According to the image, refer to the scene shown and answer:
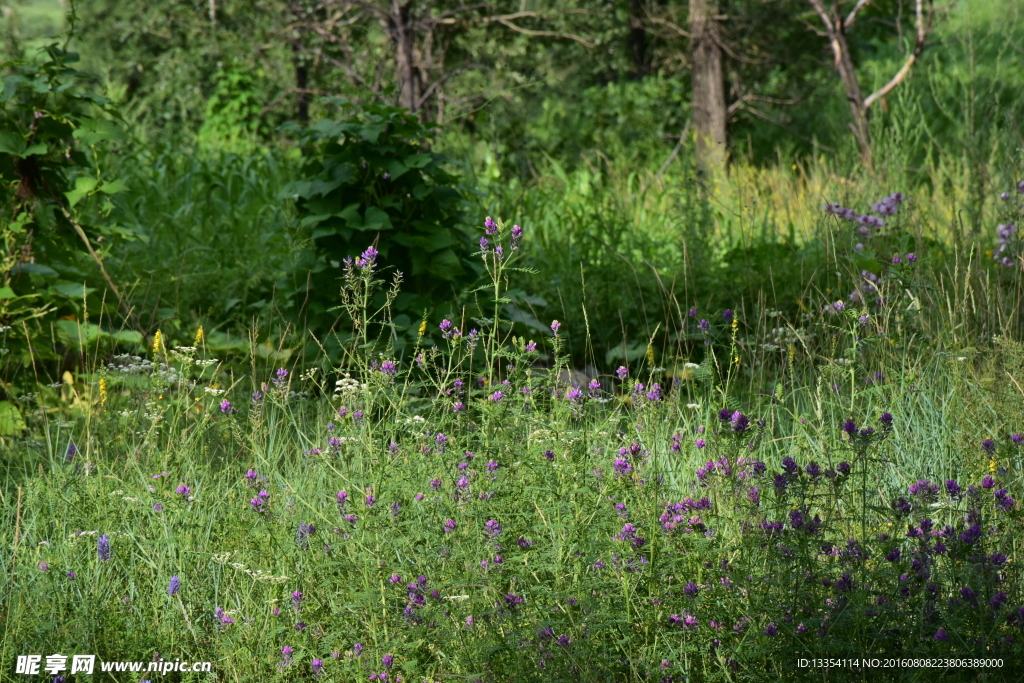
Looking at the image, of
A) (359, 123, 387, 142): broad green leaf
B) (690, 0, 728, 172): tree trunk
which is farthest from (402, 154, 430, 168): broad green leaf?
(690, 0, 728, 172): tree trunk

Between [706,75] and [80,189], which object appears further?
[706,75]

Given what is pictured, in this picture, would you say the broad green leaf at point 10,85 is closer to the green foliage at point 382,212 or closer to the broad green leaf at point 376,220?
the green foliage at point 382,212

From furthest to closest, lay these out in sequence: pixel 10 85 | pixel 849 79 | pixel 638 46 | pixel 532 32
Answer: pixel 638 46 < pixel 849 79 < pixel 532 32 < pixel 10 85

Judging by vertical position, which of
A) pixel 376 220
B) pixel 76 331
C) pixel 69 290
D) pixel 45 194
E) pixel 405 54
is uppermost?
pixel 405 54

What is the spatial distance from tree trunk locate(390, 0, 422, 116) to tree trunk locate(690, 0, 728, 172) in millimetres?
3357

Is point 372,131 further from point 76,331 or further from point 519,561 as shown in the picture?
point 519,561

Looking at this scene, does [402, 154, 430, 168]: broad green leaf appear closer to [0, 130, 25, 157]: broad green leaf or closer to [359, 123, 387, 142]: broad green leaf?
[359, 123, 387, 142]: broad green leaf

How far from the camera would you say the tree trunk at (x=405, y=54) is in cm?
676

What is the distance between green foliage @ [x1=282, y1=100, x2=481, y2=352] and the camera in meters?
4.10

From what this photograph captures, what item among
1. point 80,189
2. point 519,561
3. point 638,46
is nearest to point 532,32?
point 638,46

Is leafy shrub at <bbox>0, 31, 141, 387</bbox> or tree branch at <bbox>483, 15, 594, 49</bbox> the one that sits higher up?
tree branch at <bbox>483, 15, 594, 49</bbox>

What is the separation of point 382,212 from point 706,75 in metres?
6.16

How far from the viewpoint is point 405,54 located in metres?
6.78

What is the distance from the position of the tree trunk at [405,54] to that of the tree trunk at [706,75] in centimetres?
336
